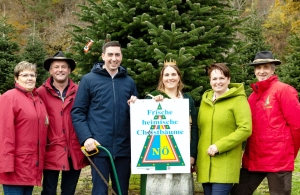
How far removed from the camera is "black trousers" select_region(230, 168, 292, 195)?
4914 mm

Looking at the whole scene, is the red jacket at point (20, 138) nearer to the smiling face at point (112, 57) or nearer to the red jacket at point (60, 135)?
the red jacket at point (60, 135)

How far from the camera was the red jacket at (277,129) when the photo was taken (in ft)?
15.8

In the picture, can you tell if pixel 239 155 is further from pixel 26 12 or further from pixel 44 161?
pixel 26 12

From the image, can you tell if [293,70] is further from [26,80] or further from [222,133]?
[26,80]

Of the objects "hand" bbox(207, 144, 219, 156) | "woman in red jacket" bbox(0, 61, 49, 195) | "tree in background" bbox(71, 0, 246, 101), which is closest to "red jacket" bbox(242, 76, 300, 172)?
"hand" bbox(207, 144, 219, 156)

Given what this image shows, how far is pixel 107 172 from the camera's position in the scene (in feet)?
16.0

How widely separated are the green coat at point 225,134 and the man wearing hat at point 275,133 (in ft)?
1.14

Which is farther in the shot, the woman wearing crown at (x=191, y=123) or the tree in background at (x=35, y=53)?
the tree in background at (x=35, y=53)

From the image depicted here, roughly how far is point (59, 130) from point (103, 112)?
654 mm

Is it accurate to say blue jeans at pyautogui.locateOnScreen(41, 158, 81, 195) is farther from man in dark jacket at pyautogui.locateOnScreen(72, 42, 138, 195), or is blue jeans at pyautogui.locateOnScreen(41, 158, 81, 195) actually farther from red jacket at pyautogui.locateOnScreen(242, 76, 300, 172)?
red jacket at pyautogui.locateOnScreen(242, 76, 300, 172)

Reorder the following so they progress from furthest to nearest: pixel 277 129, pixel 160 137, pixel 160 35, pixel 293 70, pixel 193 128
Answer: pixel 293 70, pixel 160 35, pixel 193 128, pixel 277 129, pixel 160 137

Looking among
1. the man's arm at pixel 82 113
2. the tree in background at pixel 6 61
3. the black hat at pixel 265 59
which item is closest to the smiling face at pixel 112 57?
the man's arm at pixel 82 113

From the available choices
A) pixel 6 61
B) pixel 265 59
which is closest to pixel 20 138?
pixel 265 59

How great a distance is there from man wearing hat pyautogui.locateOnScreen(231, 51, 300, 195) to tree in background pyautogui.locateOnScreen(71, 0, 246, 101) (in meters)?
1.45
